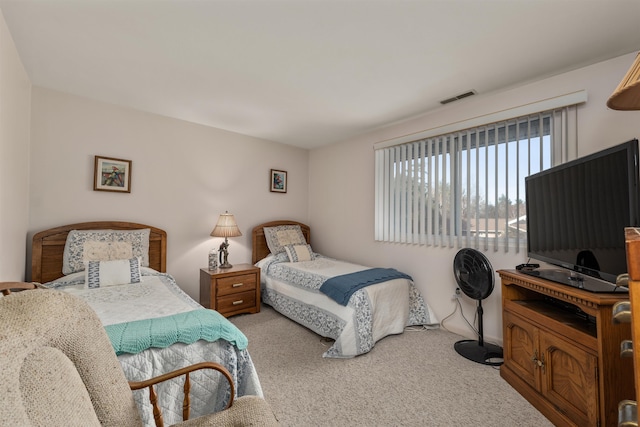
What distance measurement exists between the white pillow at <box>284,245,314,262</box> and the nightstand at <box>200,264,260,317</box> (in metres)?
0.53

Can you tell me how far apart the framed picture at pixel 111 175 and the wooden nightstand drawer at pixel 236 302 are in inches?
64.3

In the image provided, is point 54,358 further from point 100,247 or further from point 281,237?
point 281,237

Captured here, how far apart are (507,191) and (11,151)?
3.90 m

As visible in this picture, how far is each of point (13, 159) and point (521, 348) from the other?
12.6 feet

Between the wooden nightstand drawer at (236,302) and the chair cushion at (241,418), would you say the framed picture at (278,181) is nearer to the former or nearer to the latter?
the wooden nightstand drawer at (236,302)

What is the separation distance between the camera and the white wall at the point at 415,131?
206cm

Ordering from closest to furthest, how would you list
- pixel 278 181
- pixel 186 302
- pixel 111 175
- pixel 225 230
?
pixel 186 302, pixel 111 175, pixel 225 230, pixel 278 181

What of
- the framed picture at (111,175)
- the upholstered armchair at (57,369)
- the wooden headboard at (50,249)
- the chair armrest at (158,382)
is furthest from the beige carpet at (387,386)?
the framed picture at (111,175)

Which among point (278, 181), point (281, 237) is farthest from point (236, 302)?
point (278, 181)

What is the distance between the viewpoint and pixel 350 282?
264 cm

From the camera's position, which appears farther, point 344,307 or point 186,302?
point 344,307

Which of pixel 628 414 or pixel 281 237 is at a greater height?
pixel 281 237

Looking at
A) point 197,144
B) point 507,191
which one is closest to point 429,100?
point 507,191

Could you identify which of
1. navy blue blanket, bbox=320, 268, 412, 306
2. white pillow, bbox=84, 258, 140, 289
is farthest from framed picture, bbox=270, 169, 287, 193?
white pillow, bbox=84, 258, 140, 289
